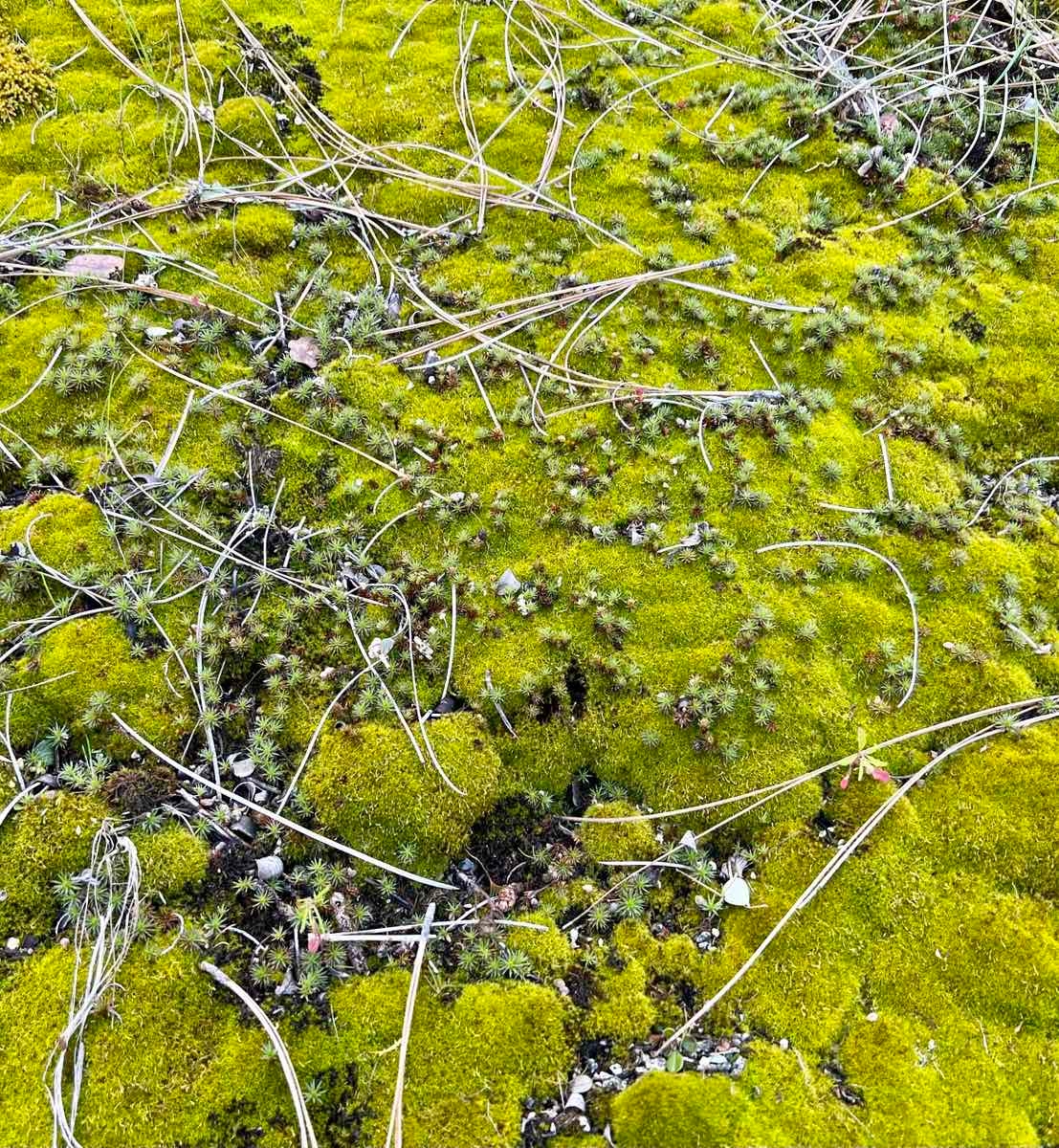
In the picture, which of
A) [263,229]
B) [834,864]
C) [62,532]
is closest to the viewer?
[834,864]

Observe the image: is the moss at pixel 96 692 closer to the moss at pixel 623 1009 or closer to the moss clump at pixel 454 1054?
the moss clump at pixel 454 1054

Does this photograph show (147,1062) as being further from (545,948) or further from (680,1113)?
(680,1113)

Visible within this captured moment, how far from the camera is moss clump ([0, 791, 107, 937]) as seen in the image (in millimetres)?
4203

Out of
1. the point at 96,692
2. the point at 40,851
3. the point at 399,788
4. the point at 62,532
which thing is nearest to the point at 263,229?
the point at 62,532

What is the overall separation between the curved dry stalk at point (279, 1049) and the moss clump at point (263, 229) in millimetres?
5603

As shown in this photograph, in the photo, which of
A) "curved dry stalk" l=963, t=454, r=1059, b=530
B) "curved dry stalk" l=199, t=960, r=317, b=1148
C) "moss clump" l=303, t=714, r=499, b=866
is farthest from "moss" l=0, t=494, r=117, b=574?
"curved dry stalk" l=963, t=454, r=1059, b=530

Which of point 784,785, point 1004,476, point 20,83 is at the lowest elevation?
point 784,785

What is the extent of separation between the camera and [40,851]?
4297mm

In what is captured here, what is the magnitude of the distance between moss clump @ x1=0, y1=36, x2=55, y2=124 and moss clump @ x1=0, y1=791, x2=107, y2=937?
6.53 metres

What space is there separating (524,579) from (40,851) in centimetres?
327

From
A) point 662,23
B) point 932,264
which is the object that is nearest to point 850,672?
point 932,264

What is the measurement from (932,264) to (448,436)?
4548mm

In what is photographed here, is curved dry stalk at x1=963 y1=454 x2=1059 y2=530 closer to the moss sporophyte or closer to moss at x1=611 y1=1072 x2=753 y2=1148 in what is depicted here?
the moss sporophyte

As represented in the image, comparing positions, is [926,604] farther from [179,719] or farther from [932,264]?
[179,719]
